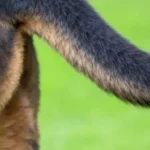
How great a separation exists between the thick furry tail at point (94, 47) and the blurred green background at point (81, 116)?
2.65m

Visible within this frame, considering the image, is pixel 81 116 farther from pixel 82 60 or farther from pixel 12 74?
pixel 82 60

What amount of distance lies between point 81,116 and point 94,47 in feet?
16.4

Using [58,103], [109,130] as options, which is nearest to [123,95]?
[109,130]

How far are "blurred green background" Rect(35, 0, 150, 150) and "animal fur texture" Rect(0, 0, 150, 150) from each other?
2.64 meters

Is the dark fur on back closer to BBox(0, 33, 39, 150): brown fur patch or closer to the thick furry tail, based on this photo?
the thick furry tail

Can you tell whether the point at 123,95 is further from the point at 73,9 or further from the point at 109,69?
the point at 73,9

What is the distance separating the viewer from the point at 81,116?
10883mm

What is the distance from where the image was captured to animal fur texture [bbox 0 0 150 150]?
577 centimetres

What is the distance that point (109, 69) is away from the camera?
586cm

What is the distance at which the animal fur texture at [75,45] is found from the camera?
5773 millimetres

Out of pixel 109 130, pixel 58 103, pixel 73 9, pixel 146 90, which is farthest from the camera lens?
pixel 58 103

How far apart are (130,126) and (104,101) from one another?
39.4 inches

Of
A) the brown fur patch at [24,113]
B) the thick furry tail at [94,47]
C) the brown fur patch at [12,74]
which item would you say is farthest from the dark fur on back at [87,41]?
the brown fur patch at [24,113]

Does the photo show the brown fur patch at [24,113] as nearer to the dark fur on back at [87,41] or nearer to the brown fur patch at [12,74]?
the brown fur patch at [12,74]
